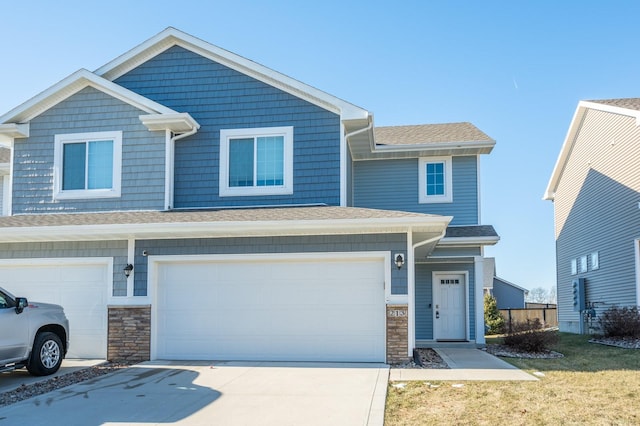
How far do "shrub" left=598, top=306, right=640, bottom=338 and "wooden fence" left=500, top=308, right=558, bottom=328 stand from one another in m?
10.3

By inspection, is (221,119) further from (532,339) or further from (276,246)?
(532,339)

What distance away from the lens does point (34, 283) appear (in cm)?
1301

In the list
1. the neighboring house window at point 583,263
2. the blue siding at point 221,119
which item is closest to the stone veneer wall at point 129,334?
the blue siding at point 221,119

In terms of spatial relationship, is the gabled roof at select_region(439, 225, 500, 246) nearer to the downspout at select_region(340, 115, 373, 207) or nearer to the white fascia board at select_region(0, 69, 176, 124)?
the downspout at select_region(340, 115, 373, 207)

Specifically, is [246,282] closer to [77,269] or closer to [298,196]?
[298,196]

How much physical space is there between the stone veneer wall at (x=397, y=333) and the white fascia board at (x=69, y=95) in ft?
23.0

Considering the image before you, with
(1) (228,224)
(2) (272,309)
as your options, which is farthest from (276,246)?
(2) (272,309)

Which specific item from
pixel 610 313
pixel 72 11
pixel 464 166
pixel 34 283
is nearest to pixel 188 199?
pixel 34 283

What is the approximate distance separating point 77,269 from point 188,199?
9.27 feet

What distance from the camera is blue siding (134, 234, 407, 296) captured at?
11664mm

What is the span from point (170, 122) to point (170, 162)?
3.04 feet

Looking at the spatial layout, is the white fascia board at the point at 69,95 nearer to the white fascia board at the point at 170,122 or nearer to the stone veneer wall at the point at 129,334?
the white fascia board at the point at 170,122

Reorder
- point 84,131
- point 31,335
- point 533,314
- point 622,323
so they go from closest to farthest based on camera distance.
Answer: point 31,335, point 84,131, point 622,323, point 533,314

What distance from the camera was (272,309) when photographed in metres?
12.2
